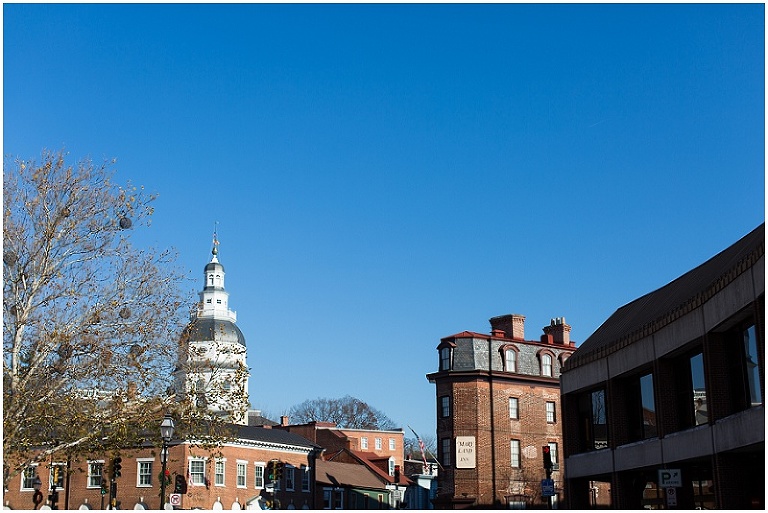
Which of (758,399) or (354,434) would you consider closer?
(758,399)

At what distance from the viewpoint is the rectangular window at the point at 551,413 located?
208 ft

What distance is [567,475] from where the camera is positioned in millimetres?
40438

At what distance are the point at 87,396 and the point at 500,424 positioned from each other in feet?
117

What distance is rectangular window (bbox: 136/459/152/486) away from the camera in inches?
2451

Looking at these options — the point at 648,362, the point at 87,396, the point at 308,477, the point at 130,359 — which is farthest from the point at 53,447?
the point at 308,477

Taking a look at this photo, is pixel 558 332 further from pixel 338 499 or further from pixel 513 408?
pixel 338 499

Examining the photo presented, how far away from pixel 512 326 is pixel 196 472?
79.3 ft

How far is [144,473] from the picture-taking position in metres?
62.5

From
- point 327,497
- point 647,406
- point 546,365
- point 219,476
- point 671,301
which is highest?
point 546,365

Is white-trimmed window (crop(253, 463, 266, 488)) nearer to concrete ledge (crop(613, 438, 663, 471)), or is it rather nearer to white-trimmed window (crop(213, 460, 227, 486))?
white-trimmed window (crop(213, 460, 227, 486))

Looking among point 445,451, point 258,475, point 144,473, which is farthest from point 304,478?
point 445,451

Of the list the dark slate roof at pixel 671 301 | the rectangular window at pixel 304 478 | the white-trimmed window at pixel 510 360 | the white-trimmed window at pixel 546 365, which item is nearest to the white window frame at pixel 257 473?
the rectangular window at pixel 304 478

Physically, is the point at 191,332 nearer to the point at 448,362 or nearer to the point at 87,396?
the point at 87,396

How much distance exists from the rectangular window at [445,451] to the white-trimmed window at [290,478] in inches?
555
